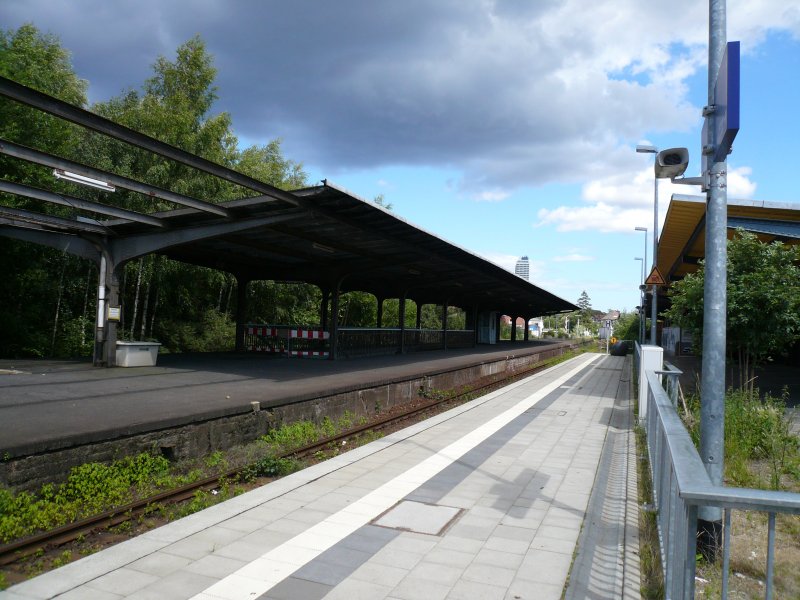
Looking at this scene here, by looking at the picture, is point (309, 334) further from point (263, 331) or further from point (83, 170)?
point (83, 170)

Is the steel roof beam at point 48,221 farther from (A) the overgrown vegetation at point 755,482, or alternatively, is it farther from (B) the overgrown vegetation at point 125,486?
(A) the overgrown vegetation at point 755,482

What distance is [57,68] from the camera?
73.5 feet

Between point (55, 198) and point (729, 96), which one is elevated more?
point (55, 198)

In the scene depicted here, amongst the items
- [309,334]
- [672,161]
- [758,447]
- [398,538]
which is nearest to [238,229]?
[309,334]

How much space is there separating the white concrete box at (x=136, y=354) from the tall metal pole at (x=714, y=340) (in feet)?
40.7

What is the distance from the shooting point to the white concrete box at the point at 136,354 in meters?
13.2

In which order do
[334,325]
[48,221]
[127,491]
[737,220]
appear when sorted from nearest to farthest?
1. [127,491]
2. [48,221]
3. [737,220]
4. [334,325]

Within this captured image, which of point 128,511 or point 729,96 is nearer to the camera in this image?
point 729,96

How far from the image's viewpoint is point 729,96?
3709 mm

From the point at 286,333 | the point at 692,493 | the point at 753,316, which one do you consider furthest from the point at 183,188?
the point at 692,493

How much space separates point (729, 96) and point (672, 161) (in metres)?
1.00

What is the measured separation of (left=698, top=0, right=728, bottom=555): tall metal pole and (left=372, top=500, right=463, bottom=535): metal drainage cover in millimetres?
2079

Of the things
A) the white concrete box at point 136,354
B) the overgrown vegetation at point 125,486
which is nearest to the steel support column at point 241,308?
the white concrete box at point 136,354

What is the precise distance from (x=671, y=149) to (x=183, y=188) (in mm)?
19263
